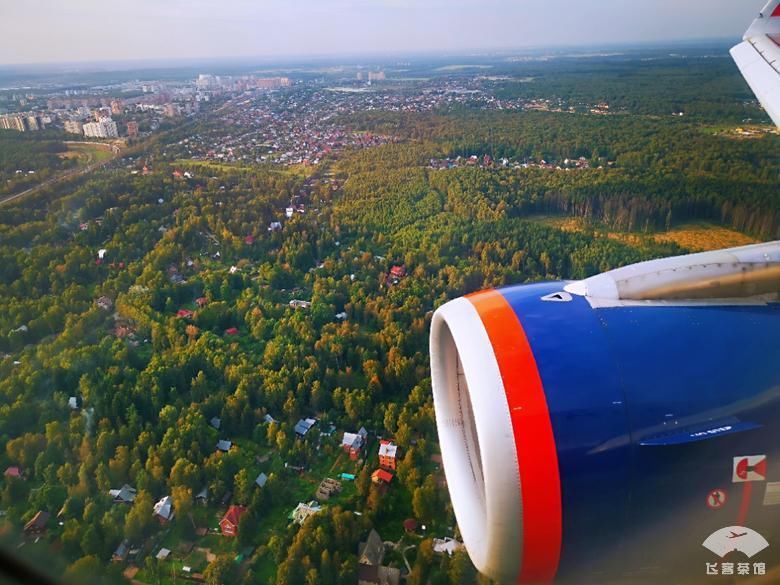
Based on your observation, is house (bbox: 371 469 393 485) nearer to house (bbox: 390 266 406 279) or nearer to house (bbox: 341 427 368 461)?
house (bbox: 341 427 368 461)

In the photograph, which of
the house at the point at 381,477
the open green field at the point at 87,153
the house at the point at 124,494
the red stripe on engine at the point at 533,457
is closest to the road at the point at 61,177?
the open green field at the point at 87,153

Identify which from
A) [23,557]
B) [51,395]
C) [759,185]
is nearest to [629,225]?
[759,185]

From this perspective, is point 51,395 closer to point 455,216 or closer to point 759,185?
point 455,216

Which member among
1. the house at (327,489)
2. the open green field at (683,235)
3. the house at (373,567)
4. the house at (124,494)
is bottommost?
the house at (327,489)

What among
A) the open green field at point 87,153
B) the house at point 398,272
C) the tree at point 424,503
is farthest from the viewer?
the open green field at point 87,153

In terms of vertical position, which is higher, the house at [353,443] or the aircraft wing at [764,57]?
the aircraft wing at [764,57]

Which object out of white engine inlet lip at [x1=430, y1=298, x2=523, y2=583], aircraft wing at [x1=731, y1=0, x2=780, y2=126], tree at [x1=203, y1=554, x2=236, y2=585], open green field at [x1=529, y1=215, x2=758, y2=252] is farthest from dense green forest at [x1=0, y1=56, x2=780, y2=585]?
aircraft wing at [x1=731, y1=0, x2=780, y2=126]

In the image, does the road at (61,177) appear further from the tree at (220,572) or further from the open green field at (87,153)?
the tree at (220,572)

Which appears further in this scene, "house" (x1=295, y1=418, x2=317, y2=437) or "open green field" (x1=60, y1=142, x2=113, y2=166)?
"open green field" (x1=60, y1=142, x2=113, y2=166)
